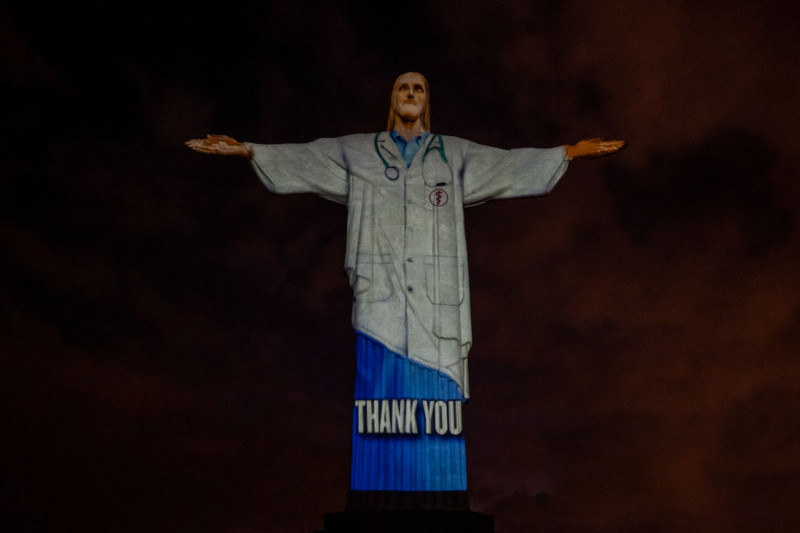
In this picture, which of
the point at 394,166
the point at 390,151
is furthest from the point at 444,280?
the point at 390,151

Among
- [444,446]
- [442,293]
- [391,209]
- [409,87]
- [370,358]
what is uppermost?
[409,87]

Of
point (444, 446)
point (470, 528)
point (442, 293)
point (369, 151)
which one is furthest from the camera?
point (369, 151)

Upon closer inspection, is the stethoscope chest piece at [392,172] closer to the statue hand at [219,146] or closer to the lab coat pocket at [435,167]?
the lab coat pocket at [435,167]

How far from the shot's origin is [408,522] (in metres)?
7.55

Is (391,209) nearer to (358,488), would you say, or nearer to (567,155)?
(567,155)

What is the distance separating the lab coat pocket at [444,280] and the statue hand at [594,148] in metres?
1.79

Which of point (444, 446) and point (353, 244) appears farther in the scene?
point (353, 244)

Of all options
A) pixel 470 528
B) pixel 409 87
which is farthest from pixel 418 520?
pixel 409 87

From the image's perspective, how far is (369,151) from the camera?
9148mm

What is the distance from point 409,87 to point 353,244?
1.97 m

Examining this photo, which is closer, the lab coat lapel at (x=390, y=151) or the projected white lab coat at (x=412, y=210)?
the projected white lab coat at (x=412, y=210)

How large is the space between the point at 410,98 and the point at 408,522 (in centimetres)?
456

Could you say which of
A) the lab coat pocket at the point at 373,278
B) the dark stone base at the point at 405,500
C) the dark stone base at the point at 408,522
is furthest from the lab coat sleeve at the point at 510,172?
the dark stone base at the point at 408,522

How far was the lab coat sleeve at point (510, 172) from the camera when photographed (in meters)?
9.05
